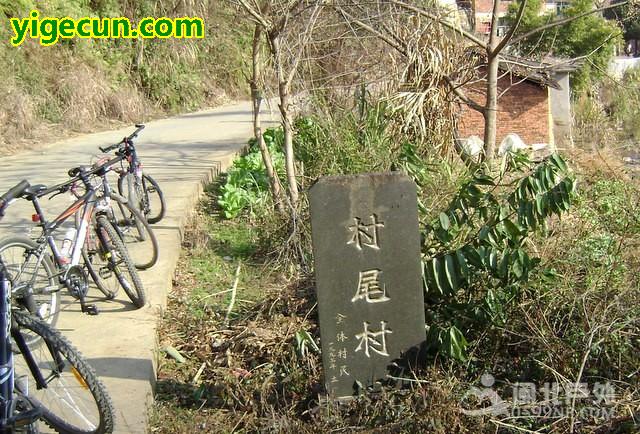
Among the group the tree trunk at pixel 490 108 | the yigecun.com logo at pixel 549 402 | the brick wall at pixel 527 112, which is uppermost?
the brick wall at pixel 527 112

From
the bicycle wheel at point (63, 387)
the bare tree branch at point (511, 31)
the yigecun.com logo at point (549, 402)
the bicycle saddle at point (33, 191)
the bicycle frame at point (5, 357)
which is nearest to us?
the bicycle frame at point (5, 357)

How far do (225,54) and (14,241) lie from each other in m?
19.8

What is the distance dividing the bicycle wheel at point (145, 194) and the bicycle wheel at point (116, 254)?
83.2 inches

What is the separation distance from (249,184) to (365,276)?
222 inches

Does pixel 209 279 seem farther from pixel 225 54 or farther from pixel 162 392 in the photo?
pixel 225 54

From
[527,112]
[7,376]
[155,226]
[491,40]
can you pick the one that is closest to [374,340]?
[7,376]

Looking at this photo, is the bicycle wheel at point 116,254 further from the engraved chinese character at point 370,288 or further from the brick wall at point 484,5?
the brick wall at point 484,5

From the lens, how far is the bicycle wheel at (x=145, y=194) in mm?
7816

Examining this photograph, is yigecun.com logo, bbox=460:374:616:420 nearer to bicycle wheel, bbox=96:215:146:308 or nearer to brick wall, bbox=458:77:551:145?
bicycle wheel, bbox=96:215:146:308

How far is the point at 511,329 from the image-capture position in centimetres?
454

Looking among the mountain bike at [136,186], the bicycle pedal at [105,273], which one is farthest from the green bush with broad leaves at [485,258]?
the mountain bike at [136,186]

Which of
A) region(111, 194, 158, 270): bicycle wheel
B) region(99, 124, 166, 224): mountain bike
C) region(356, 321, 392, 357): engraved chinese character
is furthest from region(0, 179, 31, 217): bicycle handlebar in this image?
region(99, 124, 166, 224): mountain bike

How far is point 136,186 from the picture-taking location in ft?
26.5

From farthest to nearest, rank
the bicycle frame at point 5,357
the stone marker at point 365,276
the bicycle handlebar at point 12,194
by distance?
1. the bicycle handlebar at point 12,194
2. the stone marker at point 365,276
3. the bicycle frame at point 5,357
